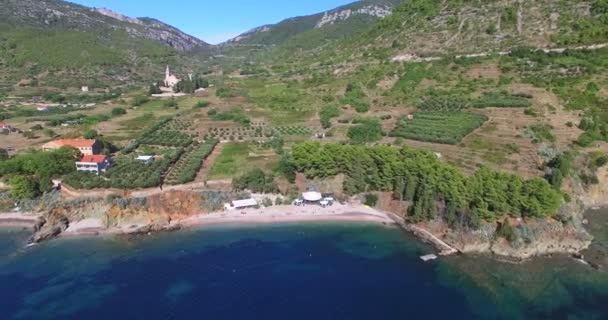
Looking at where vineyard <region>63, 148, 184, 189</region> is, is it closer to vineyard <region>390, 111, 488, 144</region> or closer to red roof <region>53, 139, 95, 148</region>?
red roof <region>53, 139, 95, 148</region>

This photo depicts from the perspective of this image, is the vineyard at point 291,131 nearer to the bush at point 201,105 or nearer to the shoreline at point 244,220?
the shoreline at point 244,220

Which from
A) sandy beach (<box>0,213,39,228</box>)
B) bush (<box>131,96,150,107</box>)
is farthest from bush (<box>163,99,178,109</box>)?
sandy beach (<box>0,213,39,228</box>)

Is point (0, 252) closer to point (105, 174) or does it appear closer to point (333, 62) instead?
point (105, 174)

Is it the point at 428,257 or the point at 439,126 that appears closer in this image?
the point at 428,257

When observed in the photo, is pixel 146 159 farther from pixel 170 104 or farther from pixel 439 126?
pixel 170 104

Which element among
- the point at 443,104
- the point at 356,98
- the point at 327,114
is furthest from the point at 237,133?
the point at 443,104

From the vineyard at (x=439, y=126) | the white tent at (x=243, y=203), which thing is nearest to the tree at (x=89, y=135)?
the white tent at (x=243, y=203)
